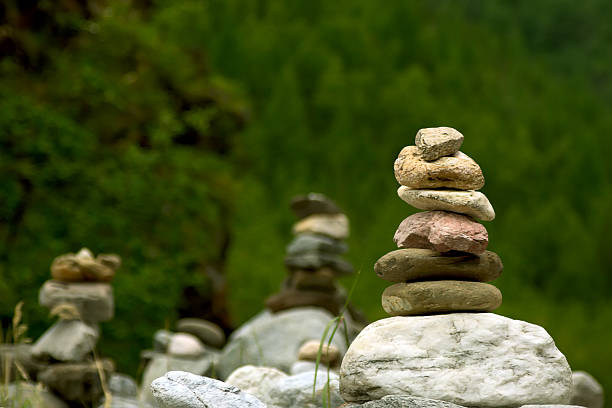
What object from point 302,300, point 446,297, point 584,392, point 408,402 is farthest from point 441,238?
point 302,300

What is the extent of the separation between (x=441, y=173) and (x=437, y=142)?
0.56ft

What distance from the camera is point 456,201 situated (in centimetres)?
372

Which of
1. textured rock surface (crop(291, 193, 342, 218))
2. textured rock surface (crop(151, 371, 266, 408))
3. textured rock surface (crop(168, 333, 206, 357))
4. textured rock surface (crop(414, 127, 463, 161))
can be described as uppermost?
textured rock surface (crop(291, 193, 342, 218))

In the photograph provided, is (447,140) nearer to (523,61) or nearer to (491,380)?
(491,380)

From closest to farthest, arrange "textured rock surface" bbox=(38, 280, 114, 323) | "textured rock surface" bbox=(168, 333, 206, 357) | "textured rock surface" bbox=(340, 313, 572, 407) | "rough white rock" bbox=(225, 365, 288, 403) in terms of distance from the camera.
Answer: "textured rock surface" bbox=(340, 313, 572, 407) → "rough white rock" bbox=(225, 365, 288, 403) → "textured rock surface" bbox=(38, 280, 114, 323) → "textured rock surface" bbox=(168, 333, 206, 357)

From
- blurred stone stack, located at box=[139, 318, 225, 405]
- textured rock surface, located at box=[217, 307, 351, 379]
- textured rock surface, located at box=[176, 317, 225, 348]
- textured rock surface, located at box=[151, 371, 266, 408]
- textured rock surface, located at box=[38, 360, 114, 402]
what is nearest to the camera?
textured rock surface, located at box=[151, 371, 266, 408]

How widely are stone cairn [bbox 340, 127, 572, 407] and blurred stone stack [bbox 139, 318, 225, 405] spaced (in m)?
3.60

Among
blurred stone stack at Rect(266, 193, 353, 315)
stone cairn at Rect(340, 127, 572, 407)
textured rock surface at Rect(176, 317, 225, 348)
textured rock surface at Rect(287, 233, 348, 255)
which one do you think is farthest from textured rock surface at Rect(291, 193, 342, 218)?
stone cairn at Rect(340, 127, 572, 407)

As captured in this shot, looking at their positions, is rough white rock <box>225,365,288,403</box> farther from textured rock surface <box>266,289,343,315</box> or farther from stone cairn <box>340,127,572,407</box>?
textured rock surface <box>266,289,343,315</box>

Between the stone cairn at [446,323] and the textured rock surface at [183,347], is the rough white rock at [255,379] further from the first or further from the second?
the textured rock surface at [183,347]

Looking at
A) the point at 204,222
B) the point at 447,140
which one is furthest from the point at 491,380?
the point at 204,222

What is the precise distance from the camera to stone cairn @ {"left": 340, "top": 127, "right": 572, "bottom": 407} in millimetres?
3396

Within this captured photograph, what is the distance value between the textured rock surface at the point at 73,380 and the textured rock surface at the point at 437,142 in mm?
3579

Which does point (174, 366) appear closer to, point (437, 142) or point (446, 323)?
point (446, 323)
